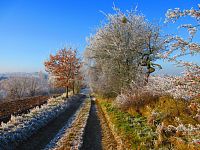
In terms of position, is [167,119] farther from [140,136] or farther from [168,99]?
[168,99]

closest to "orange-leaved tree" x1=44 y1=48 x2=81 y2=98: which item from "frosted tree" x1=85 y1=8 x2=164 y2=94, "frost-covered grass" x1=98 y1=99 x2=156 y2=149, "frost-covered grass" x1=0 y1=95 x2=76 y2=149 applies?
"frosted tree" x1=85 y1=8 x2=164 y2=94

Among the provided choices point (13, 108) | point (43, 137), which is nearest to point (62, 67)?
point (13, 108)

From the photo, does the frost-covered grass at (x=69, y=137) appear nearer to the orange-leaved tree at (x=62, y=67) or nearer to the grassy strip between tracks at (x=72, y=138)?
the grassy strip between tracks at (x=72, y=138)

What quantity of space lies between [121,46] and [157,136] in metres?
15.6

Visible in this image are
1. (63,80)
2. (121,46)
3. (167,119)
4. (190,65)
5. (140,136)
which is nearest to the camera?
(190,65)

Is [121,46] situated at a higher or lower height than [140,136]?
higher

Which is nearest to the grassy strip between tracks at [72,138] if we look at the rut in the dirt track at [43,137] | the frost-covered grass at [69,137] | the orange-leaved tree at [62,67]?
the frost-covered grass at [69,137]

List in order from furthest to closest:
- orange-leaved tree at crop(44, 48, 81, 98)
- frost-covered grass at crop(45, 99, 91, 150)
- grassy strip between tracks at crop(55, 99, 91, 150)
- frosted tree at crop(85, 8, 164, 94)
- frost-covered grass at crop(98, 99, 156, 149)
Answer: orange-leaved tree at crop(44, 48, 81, 98)
frosted tree at crop(85, 8, 164, 94)
frost-covered grass at crop(45, 99, 91, 150)
grassy strip between tracks at crop(55, 99, 91, 150)
frost-covered grass at crop(98, 99, 156, 149)

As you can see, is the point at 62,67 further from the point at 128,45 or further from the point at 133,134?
the point at 133,134

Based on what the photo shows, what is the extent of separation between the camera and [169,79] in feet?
20.8

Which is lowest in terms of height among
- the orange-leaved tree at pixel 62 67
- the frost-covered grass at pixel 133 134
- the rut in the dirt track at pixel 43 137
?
the rut in the dirt track at pixel 43 137

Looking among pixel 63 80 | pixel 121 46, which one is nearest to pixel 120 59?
pixel 121 46

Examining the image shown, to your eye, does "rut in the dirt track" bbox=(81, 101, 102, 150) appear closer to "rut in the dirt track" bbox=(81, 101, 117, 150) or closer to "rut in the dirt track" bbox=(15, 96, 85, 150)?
"rut in the dirt track" bbox=(81, 101, 117, 150)

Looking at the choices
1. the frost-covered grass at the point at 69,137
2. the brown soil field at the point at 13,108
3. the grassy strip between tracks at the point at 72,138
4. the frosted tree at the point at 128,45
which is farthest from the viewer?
the frosted tree at the point at 128,45
